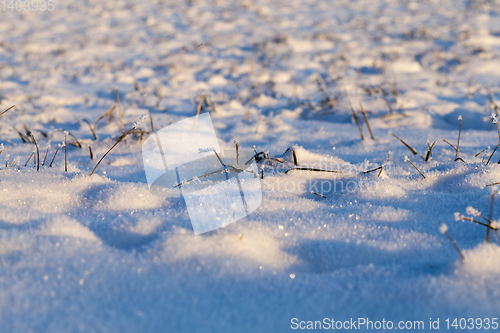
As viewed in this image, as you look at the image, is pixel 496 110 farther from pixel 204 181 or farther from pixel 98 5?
pixel 98 5

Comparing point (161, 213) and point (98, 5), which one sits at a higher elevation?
point (98, 5)

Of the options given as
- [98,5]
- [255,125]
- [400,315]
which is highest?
[98,5]

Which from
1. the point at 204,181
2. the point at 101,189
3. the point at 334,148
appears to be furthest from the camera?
the point at 334,148

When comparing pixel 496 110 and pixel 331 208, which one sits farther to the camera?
pixel 496 110

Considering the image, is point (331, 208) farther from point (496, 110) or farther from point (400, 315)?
point (496, 110)

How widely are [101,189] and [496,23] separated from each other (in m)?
7.79

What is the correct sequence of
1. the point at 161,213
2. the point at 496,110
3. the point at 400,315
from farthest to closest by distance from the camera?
the point at 496,110
the point at 161,213
the point at 400,315

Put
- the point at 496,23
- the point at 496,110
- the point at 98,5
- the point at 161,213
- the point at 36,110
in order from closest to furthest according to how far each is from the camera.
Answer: the point at 161,213
the point at 496,110
the point at 36,110
the point at 496,23
the point at 98,5

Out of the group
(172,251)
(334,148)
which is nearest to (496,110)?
(334,148)

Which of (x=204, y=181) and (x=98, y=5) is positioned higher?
(x=98, y=5)

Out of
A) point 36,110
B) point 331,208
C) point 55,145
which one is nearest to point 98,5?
point 36,110

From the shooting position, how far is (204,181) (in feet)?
4.40

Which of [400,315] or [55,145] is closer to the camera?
[400,315]

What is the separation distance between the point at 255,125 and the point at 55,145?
1.36m
